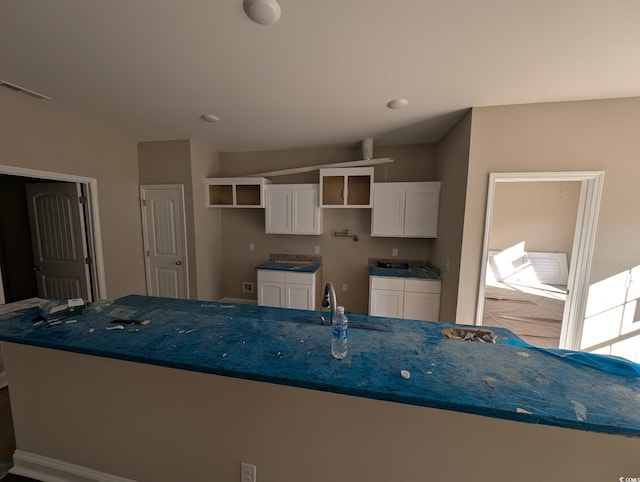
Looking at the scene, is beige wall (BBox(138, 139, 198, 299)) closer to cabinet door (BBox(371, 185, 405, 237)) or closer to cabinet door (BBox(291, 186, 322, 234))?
cabinet door (BBox(291, 186, 322, 234))

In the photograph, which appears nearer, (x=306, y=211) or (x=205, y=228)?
(x=306, y=211)

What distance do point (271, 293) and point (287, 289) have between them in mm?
266

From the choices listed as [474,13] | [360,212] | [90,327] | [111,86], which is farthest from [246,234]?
[474,13]

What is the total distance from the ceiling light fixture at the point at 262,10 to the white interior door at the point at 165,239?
2.64 m

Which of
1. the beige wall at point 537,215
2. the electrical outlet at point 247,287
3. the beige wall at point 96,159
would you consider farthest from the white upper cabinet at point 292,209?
the beige wall at point 537,215

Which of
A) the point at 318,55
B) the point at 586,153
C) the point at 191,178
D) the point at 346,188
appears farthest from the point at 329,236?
the point at 586,153

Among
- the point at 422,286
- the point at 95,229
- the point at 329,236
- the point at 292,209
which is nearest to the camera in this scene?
the point at 95,229

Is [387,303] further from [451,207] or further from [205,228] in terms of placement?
[205,228]

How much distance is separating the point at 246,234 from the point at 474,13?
11.9 ft

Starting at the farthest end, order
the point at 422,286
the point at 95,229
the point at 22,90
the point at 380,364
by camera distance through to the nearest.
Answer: the point at 422,286
the point at 95,229
the point at 22,90
the point at 380,364

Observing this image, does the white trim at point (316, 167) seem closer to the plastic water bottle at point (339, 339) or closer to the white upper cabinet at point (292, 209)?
the white upper cabinet at point (292, 209)

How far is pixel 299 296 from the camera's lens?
10.9 ft

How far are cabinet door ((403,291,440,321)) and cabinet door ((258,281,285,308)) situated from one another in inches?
69.0

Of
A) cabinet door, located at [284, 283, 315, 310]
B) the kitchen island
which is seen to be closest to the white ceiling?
the kitchen island
